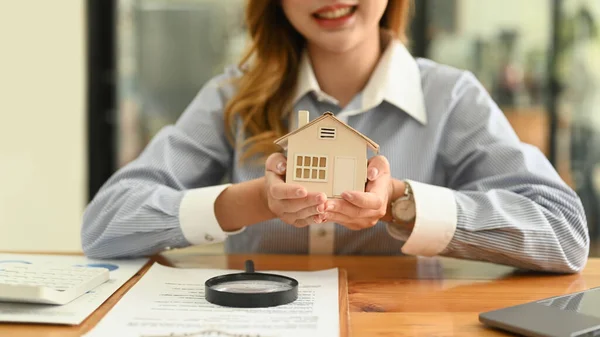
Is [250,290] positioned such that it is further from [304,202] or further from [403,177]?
A: [403,177]

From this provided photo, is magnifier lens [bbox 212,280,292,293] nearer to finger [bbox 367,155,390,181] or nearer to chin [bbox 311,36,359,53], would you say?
finger [bbox 367,155,390,181]

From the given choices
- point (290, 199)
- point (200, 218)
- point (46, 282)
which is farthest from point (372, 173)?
point (46, 282)

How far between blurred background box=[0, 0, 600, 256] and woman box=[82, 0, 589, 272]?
5.26 feet

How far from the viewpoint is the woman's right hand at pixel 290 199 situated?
950 millimetres

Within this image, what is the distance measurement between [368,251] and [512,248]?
13.1 inches

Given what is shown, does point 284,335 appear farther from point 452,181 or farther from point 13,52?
point 13,52

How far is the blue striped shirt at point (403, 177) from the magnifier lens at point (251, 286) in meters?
0.25

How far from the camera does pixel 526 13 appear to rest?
3.21m

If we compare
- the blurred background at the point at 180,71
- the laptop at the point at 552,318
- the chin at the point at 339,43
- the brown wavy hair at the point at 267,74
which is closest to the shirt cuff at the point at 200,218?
the brown wavy hair at the point at 267,74

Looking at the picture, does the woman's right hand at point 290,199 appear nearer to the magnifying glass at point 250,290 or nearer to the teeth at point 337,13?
the magnifying glass at point 250,290

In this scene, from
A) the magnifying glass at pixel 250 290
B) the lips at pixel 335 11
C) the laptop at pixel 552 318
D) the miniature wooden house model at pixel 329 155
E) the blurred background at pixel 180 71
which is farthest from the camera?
the blurred background at pixel 180 71

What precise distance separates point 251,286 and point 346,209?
0.16m

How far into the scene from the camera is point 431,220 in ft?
3.71

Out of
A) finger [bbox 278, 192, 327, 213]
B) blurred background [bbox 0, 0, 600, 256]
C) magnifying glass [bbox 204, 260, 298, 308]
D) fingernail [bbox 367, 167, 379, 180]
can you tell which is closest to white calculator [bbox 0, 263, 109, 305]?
magnifying glass [bbox 204, 260, 298, 308]
